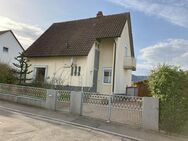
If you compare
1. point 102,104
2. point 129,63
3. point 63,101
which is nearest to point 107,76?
point 129,63

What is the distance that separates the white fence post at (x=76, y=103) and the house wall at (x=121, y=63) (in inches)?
390

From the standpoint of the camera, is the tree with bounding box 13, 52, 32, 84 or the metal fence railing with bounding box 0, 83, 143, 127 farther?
the tree with bounding box 13, 52, 32, 84

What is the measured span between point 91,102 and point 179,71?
4630mm

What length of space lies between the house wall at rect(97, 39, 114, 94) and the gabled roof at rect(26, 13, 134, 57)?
1355 mm

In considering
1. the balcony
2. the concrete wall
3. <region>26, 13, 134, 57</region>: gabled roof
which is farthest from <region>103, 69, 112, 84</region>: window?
the concrete wall

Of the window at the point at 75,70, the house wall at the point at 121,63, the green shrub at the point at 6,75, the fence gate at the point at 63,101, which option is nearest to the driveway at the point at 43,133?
the fence gate at the point at 63,101

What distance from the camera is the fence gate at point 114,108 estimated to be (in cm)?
974

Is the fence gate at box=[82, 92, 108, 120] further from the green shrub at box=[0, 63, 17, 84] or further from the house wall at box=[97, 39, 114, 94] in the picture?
the house wall at box=[97, 39, 114, 94]

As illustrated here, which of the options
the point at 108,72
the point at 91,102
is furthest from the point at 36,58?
the point at 91,102

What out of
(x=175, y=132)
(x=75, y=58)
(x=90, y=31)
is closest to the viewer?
(x=175, y=132)

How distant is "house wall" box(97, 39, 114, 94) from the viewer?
71.1 ft

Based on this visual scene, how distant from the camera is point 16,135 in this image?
7008 millimetres

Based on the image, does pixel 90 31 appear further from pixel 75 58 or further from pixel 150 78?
pixel 150 78

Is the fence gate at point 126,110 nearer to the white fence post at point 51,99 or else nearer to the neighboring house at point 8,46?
the white fence post at point 51,99
